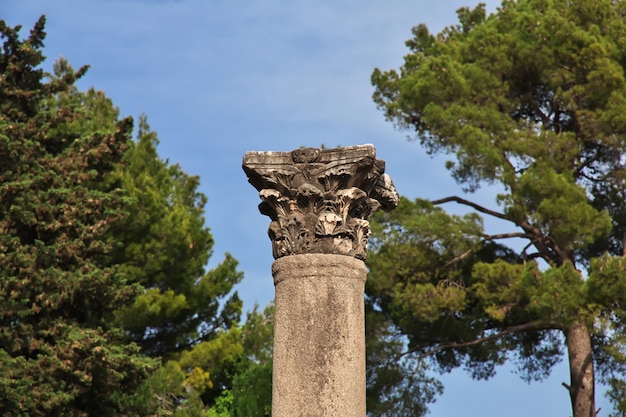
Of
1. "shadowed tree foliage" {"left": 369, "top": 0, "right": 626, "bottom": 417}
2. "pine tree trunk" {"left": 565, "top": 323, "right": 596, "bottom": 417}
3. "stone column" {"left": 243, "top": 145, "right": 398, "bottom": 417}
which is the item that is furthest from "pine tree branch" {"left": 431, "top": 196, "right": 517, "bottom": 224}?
"stone column" {"left": 243, "top": 145, "right": 398, "bottom": 417}

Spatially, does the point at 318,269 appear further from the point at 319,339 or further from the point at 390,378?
the point at 390,378

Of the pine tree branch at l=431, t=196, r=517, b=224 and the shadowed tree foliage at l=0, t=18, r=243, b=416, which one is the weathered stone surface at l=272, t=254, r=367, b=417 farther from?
the pine tree branch at l=431, t=196, r=517, b=224

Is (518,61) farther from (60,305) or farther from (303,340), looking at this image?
(303,340)

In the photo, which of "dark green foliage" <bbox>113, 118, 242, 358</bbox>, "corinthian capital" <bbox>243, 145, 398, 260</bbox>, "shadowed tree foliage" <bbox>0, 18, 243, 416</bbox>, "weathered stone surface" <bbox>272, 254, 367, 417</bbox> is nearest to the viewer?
"weathered stone surface" <bbox>272, 254, 367, 417</bbox>

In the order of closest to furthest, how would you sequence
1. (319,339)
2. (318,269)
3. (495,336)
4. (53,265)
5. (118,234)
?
(319,339), (318,269), (53,265), (118,234), (495,336)

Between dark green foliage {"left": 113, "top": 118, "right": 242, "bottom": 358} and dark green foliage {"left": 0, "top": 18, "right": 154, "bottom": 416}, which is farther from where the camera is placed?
dark green foliage {"left": 113, "top": 118, "right": 242, "bottom": 358}

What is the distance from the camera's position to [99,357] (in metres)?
14.7

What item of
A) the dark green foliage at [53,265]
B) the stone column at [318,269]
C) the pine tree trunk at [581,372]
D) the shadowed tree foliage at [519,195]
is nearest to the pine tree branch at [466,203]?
Answer: the shadowed tree foliage at [519,195]

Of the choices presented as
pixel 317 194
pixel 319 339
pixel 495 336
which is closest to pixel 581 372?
pixel 495 336

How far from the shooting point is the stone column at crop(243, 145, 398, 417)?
6.82 meters

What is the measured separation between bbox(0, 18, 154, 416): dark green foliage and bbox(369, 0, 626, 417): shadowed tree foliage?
6565mm

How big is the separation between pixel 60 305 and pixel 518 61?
1091cm

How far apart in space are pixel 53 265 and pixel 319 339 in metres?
9.01

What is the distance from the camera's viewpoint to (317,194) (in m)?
7.27
